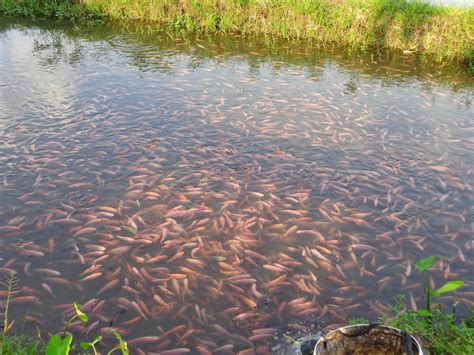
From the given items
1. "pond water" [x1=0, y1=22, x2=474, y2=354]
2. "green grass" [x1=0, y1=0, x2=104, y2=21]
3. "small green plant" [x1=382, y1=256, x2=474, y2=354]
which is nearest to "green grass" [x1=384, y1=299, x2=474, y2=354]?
"small green plant" [x1=382, y1=256, x2=474, y2=354]

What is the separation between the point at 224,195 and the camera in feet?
22.2

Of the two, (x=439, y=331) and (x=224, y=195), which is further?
(x=224, y=195)

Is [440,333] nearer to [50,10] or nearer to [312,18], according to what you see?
[312,18]

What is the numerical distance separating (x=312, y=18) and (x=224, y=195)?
8985mm

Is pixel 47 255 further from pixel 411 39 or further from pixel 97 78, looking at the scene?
pixel 411 39

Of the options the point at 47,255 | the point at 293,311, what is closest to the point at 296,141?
the point at 293,311

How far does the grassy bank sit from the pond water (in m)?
1.59

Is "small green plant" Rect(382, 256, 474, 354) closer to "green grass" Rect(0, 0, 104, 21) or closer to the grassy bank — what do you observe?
the grassy bank

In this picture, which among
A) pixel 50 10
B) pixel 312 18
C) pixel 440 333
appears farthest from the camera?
pixel 50 10

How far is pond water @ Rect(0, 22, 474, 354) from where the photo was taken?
16.2 feet

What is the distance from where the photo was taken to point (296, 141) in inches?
329

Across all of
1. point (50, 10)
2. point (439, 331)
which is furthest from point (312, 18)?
point (439, 331)

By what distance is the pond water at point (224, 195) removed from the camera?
4934mm

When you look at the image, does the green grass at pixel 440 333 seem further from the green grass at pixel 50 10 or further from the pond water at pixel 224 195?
the green grass at pixel 50 10
